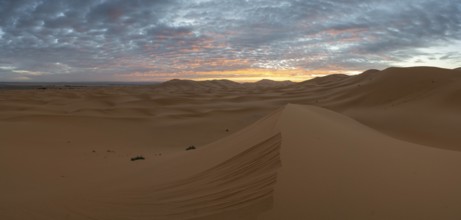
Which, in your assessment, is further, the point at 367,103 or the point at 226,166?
the point at 367,103

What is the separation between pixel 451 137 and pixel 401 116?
10.8 ft

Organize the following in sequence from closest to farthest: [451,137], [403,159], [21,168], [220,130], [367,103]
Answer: [403,159] → [21,168] → [451,137] → [220,130] → [367,103]

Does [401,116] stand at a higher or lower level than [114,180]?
higher

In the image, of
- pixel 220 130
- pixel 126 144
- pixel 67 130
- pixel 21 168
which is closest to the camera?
pixel 21 168

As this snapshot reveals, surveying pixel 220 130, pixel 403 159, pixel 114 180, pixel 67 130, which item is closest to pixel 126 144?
pixel 67 130

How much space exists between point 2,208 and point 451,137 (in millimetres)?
11622

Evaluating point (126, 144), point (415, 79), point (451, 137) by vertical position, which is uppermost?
point (415, 79)

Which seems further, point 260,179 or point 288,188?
point 260,179

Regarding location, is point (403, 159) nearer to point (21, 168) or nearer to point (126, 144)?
point (21, 168)

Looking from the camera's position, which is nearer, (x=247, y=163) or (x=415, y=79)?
(x=247, y=163)

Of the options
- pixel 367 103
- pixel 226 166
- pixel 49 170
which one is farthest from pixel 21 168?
pixel 367 103

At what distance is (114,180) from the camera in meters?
6.38

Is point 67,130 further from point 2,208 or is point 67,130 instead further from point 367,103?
point 367,103

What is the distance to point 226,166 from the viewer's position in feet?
16.3
